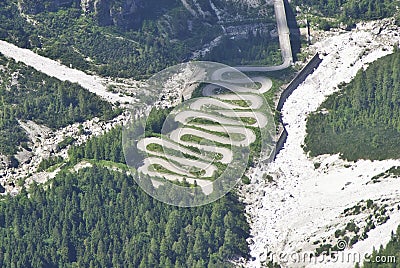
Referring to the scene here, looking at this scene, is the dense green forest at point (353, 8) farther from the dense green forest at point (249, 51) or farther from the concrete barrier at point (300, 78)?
the concrete barrier at point (300, 78)

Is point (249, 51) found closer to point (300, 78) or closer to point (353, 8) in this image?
point (300, 78)

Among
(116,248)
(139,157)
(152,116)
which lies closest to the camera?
(116,248)

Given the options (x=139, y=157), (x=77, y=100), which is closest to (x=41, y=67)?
(x=77, y=100)

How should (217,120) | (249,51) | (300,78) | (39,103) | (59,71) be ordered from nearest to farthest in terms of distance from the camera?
1. (217,120)
2. (39,103)
3. (300,78)
4. (59,71)
5. (249,51)

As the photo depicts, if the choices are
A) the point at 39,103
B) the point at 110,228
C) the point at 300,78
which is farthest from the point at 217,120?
the point at 39,103

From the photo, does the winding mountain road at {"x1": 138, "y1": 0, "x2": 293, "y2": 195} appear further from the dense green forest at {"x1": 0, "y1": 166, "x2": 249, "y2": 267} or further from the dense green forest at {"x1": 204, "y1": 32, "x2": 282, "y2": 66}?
the dense green forest at {"x1": 0, "y1": 166, "x2": 249, "y2": 267}

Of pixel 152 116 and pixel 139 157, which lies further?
pixel 152 116

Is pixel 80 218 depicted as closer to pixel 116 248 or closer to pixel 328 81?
pixel 116 248
